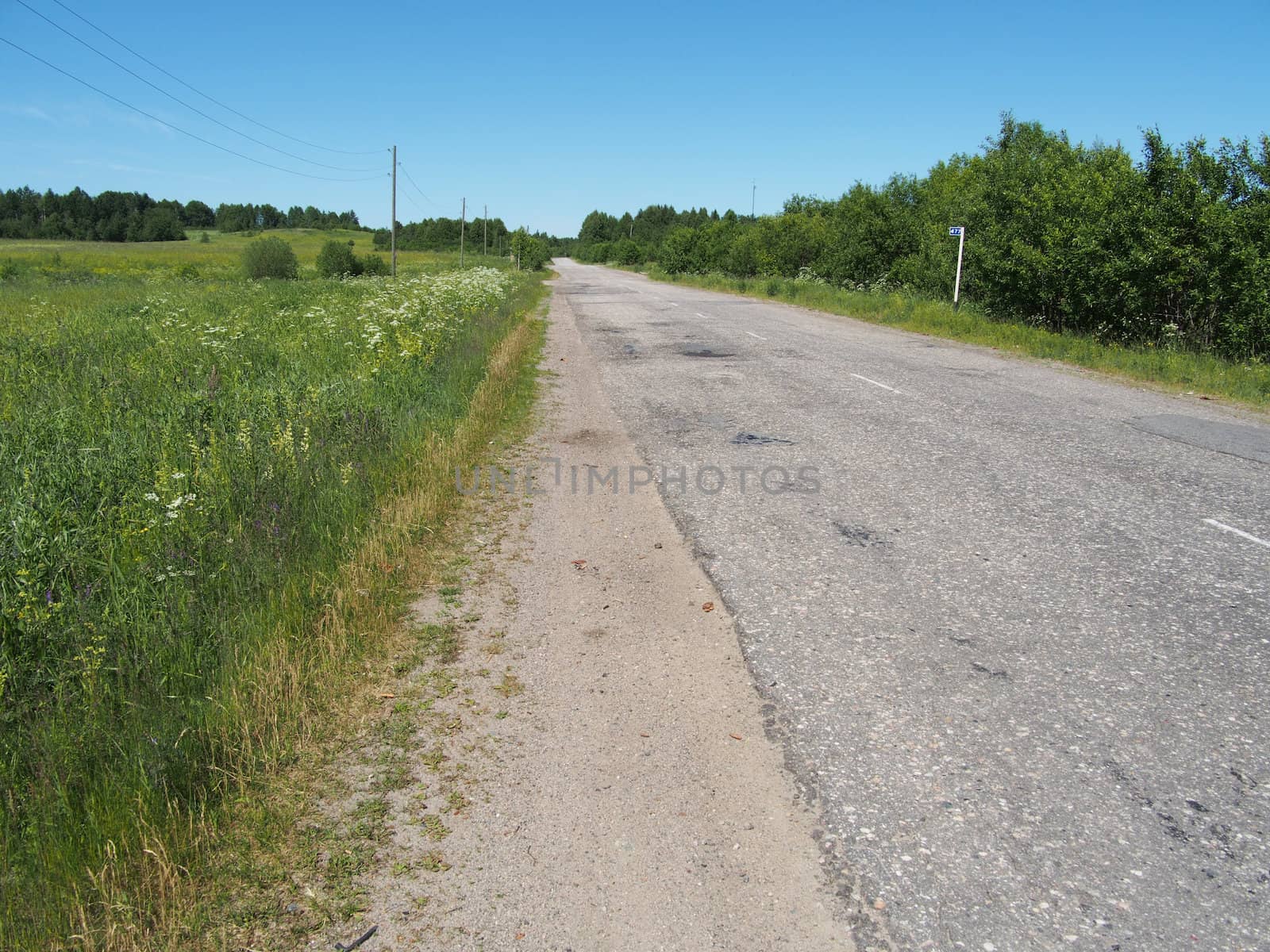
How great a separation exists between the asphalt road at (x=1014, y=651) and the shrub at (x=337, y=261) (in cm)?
5947

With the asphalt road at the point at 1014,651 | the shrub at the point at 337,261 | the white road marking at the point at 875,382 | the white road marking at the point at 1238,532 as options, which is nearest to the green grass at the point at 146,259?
the shrub at the point at 337,261

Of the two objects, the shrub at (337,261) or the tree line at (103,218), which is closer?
the shrub at (337,261)

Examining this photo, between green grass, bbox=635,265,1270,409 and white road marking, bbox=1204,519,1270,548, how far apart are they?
20.8 ft

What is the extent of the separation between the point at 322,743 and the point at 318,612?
1063 mm

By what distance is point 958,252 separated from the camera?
22.0m

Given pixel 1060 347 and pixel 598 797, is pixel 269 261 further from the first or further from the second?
pixel 598 797

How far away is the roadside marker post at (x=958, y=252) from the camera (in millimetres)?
20328

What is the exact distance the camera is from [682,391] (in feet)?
39.4

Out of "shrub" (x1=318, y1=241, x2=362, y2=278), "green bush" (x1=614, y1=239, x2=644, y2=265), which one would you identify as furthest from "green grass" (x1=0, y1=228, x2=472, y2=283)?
"green bush" (x1=614, y1=239, x2=644, y2=265)

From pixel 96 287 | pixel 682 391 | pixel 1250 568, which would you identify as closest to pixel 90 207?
pixel 96 287

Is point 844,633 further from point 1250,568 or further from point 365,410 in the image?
point 365,410

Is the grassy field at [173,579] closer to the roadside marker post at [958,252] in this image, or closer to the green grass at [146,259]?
the roadside marker post at [958,252]

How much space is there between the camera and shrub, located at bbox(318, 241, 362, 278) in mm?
62812

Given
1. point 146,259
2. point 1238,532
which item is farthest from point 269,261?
point 1238,532
